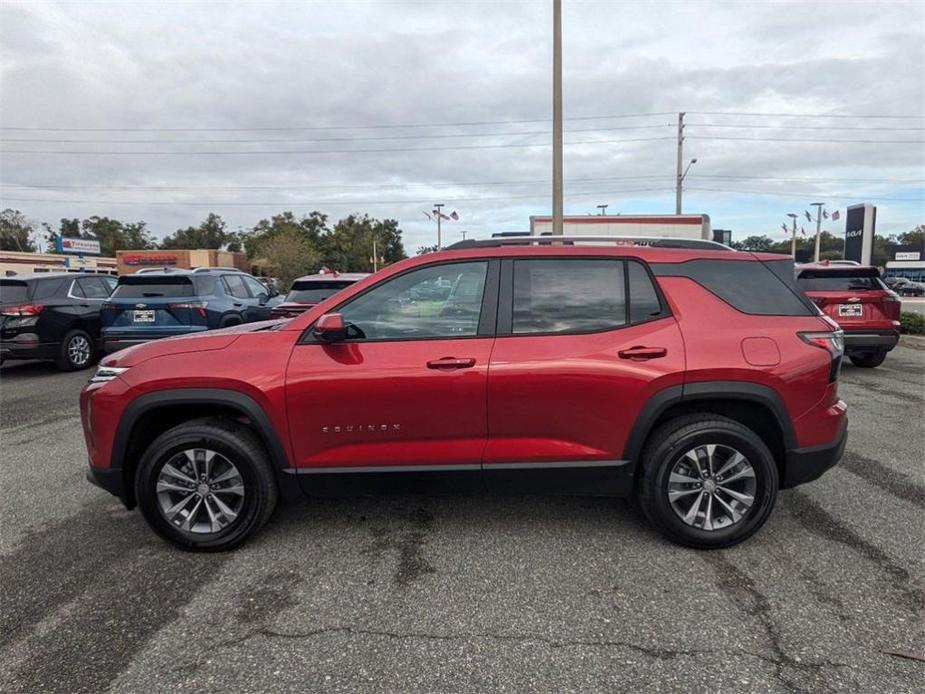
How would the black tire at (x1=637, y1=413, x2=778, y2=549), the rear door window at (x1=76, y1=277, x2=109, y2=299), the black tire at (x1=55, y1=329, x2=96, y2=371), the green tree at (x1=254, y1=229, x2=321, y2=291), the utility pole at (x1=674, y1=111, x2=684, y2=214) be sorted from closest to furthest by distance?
the black tire at (x1=637, y1=413, x2=778, y2=549) < the black tire at (x1=55, y1=329, x2=96, y2=371) < the rear door window at (x1=76, y1=277, x2=109, y2=299) < the utility pole at (x1=674, y1=111, x2=684, y2=214) < the green tree at (x1=254, y1=229, x2=321, y2=291)

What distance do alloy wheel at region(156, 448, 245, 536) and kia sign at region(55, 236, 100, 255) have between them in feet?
268

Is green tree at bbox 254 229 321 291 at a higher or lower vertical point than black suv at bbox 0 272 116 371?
higher

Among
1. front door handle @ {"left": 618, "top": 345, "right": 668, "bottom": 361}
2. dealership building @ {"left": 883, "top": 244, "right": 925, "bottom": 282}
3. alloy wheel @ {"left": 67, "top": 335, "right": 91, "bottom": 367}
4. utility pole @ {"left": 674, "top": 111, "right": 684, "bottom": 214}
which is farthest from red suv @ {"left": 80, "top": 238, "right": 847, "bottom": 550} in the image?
dealership building @ {"left": 883, "top": 244, "right": 925, "bottom": 282}

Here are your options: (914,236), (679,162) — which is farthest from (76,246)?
(914,236)

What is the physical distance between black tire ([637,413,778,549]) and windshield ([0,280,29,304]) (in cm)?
968

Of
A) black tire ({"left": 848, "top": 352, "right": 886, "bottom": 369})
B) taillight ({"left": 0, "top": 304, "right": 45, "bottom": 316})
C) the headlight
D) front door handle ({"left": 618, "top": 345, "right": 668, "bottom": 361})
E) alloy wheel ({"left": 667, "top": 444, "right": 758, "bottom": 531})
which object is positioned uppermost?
Result: taillight ({"left": 0, "top": 304, "right": 45, "bottom": 316})

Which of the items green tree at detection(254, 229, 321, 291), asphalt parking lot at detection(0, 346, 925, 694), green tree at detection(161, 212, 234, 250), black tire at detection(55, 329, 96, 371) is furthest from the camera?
green tree at detection(161, 212, 234, 250)

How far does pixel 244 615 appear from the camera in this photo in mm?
2646

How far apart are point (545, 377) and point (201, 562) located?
214 centimetres

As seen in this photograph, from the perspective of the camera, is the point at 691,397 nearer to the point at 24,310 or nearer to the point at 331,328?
the point at 331,328

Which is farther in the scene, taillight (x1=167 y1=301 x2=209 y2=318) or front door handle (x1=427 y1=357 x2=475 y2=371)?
taillight (x1=167 y1=301 x2=209 y2=318)

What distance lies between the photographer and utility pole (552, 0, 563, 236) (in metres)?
12.6

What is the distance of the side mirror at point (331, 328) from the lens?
297cm

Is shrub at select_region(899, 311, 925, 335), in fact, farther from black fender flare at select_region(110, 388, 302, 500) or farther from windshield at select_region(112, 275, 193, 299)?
windshield at select_region(112, 275, 193, 299)
